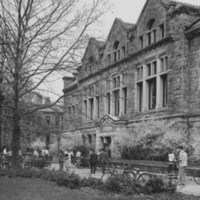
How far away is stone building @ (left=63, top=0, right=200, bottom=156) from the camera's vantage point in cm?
3020

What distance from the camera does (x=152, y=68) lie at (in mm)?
34688

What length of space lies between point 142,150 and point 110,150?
793cm

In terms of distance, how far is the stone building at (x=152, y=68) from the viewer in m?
30.2

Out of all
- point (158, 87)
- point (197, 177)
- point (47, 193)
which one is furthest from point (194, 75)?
point (47, 193)

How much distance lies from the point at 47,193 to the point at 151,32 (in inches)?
957

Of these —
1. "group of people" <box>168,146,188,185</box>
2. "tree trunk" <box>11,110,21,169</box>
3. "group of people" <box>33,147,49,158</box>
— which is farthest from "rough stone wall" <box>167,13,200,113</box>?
"tree trunk" <box>11,110,21,169</box>

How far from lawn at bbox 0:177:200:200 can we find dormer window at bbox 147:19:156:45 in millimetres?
21540

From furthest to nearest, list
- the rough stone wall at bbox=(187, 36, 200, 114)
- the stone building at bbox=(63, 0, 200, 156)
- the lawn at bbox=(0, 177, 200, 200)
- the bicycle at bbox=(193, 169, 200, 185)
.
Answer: the stone building at bbox=(63, 0, 200, 156)
the rough stone wall at bbox=(187, 36, 200, 114)
the bicycle at bbox=(193, 169, 200, 185)
the lawn at bbox=(0, 177, 200, 200)

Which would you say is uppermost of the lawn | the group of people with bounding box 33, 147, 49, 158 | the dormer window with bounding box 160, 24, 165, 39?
the dormer window with bounding box 160, 24, 165, 39

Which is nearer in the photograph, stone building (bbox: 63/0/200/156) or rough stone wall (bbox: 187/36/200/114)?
rough stone wall (bbox: 187/36/200/114)

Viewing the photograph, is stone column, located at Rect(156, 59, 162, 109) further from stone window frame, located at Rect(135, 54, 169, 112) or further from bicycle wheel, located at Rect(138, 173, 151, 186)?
bicycle wheel, located at Rect(138, 173, 151, 186)

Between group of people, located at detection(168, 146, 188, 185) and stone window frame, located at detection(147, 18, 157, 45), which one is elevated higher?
stone window frame, located at detection(147, 18, 157, 45)

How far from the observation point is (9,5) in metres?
20.2

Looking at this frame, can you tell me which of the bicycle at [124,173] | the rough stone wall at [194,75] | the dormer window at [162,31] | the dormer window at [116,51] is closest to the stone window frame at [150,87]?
the dormer window at [162,31]
